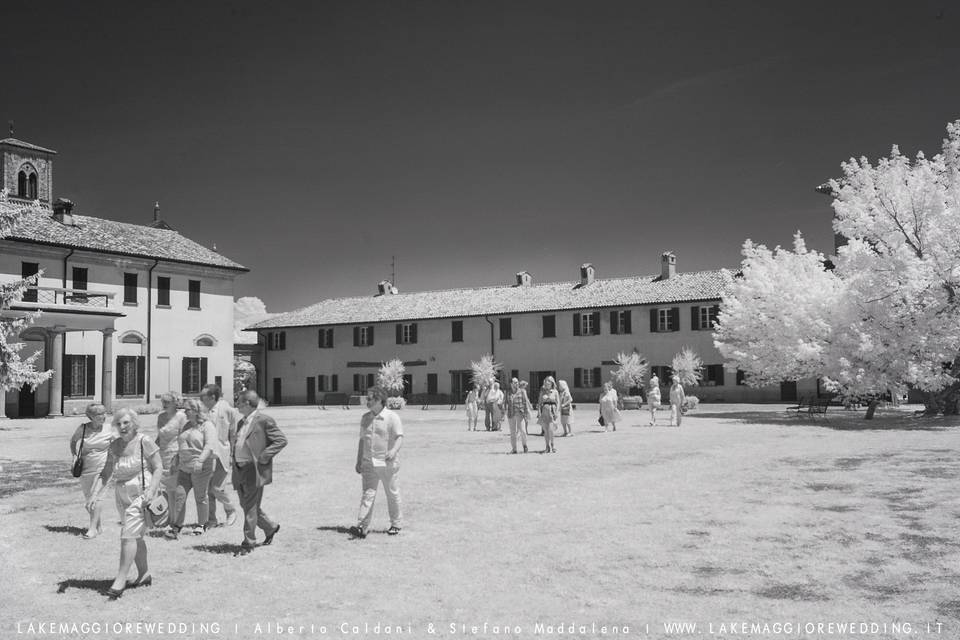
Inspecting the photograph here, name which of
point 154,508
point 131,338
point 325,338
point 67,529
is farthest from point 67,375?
point 154,508

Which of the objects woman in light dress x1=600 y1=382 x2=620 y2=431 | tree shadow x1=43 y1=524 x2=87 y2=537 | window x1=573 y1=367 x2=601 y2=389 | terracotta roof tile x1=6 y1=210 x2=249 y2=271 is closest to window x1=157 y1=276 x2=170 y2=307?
terracotta roof tile x1=6 y1=210 x2=249 y2=271

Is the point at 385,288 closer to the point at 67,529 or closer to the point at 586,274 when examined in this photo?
the point at 586,274

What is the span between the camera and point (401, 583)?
280 inches

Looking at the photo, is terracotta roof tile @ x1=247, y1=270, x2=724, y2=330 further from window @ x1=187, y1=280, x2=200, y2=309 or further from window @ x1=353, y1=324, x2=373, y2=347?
window @ x1=187, y1=280, x2=200, y2=309

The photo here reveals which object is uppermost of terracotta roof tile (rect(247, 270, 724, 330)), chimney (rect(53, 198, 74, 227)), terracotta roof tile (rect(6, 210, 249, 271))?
chimney (rect(53, 198, 74, 227))

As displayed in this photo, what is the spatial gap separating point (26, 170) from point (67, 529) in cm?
3504

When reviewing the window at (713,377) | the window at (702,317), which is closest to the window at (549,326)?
the window at (702,317)

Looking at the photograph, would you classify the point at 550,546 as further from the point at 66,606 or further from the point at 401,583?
the point at 66,606

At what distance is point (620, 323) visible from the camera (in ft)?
157

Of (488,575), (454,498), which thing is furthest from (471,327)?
(488,575)

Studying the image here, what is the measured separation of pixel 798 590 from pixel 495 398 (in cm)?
1632

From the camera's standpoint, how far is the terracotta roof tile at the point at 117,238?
35.0 m

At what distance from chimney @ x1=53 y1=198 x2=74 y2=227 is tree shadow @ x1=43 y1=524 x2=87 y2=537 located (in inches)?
1274

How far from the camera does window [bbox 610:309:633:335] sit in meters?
47.6
